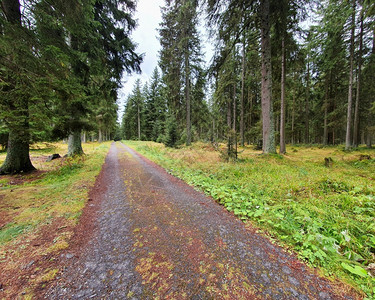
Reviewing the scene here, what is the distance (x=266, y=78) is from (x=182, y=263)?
28.8ft

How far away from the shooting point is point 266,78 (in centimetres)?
747

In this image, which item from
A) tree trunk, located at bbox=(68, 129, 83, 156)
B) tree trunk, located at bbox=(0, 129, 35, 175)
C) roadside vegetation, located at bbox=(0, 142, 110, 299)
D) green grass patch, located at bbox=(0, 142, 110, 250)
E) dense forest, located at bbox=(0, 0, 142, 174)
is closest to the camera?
roadside vegetation, located at bbox=(0, 142, 110, 299)

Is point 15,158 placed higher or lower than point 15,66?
lower

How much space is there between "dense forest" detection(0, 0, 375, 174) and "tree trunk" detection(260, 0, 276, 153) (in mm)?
46

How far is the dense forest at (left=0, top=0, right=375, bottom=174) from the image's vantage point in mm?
3764

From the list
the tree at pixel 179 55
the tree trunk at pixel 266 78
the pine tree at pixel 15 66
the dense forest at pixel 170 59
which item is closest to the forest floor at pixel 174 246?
the pine tree at pixel 15 66

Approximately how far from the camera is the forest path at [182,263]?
4.71 ft

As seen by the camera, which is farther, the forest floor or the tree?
the tree

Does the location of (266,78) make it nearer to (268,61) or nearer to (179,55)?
(268,61)

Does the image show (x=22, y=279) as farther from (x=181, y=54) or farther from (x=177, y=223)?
(x=181, y=54)

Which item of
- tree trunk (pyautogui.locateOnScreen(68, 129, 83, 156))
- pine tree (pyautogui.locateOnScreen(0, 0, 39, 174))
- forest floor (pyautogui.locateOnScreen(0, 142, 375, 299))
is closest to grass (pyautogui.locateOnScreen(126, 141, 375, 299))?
forest floor (pyautogui.locateOnScreen(0, 142, 375, 299))

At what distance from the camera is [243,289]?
1455 millimetres

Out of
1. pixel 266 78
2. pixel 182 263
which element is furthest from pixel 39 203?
pixel 266 78

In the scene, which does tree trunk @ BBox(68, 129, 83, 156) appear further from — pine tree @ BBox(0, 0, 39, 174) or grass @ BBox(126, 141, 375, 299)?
grass @ BBox(126, 141, 375, 299)
